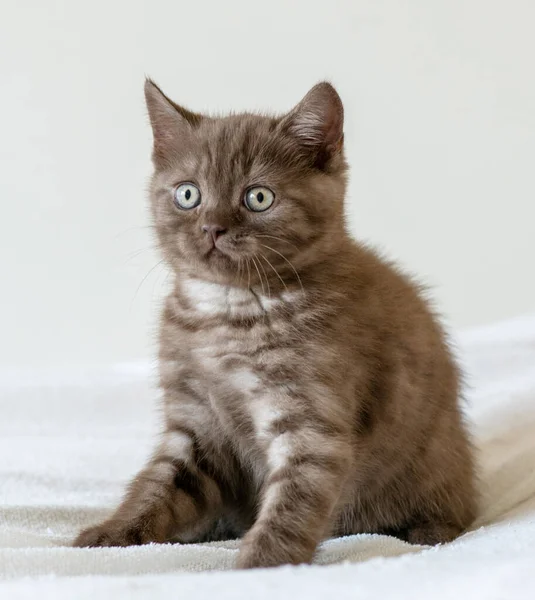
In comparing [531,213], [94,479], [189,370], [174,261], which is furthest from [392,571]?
[531,213]

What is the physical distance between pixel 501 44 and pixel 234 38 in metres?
0.86

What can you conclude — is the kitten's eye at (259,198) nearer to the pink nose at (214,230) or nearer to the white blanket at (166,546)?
the pink nose at (214,230)

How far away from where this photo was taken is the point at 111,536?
1484 mm

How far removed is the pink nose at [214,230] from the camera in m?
1.48

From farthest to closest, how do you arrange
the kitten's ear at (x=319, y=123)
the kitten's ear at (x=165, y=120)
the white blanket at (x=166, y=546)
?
the kitten's ear at (x=165, y=120) < the kitten's ear at (x=319, y=123) < the white blanket at (x=166, y=546)

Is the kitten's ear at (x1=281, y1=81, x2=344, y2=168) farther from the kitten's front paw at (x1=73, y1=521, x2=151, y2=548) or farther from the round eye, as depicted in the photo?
the kitten's front paw at (x1=73, y1=521, x2=151, y2=548)

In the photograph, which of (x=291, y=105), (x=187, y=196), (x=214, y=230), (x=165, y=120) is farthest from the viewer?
(x=291, y=105)

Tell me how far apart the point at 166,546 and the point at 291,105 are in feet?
5.96

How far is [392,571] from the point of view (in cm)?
118

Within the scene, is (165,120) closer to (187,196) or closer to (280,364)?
(187,196)

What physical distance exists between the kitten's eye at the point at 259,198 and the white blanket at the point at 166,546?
0.58 metres

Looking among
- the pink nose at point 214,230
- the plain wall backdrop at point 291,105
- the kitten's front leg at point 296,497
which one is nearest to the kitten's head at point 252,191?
the pink nose at point 214,230

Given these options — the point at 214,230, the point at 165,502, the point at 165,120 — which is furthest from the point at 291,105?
the point at 165,502

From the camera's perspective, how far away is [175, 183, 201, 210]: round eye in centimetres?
158
